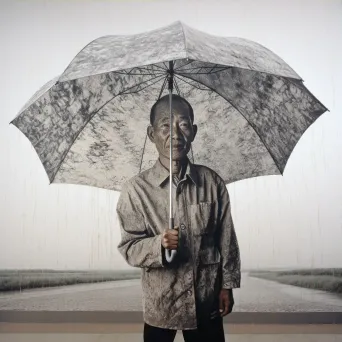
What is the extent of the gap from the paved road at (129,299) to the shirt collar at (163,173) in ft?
2.76

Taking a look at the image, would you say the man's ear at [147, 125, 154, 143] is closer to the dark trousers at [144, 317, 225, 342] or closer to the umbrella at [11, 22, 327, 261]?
the umbrella at [11, 22, 327, 261]

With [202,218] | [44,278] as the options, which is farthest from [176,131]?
[44,278]

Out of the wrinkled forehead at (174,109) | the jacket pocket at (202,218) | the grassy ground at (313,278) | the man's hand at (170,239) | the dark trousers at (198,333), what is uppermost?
the wrinkled forehead at (174,109)

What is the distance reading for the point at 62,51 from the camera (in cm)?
356

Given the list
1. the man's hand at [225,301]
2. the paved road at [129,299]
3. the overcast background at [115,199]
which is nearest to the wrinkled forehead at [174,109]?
the overcast background at [115,199]

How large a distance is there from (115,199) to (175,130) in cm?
67

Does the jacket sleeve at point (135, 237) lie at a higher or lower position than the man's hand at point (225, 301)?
higher

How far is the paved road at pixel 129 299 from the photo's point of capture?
3.29m

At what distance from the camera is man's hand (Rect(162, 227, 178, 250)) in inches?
103

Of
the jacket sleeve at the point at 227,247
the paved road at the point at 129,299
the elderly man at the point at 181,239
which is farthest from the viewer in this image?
the paved road at the point at 129,299

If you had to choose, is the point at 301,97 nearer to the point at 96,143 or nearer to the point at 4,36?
the point at 96,143

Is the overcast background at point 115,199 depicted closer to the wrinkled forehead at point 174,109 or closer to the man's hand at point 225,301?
the man's hand at point 225,301

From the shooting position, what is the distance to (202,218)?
2.79m

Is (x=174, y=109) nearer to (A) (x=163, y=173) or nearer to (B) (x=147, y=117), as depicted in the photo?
(B) (x=147, y=117)
